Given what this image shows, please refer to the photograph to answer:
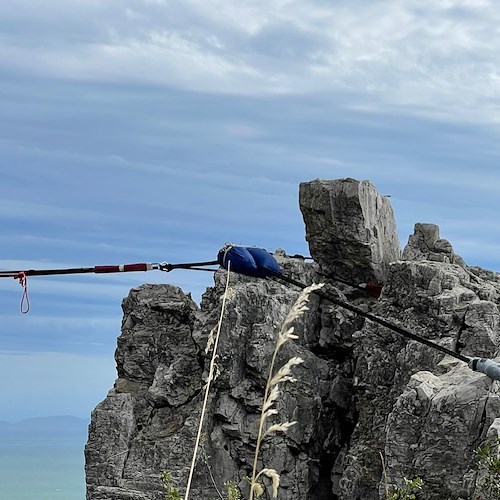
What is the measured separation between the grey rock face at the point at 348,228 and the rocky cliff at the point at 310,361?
3cm

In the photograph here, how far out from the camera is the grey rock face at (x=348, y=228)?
20.5 meters

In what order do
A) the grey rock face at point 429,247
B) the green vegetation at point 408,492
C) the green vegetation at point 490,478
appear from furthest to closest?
1. the grey rock face at point 429,247
2. the green vegetation at point 490,478
3. the green vegetation at point 408,492

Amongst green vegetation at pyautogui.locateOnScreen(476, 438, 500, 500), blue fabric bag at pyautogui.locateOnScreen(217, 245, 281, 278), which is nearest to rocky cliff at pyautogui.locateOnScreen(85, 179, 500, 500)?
blue fabric bag at pyautogui.locateOnScreen(217, 245, 281, 278)

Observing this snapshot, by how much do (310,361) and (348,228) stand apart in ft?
9.86

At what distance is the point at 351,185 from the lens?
20.4 m

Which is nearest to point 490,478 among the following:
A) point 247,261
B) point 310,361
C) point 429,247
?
point 247,261

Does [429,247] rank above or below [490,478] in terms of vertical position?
above

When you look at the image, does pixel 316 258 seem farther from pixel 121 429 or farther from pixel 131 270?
pixel 131 270

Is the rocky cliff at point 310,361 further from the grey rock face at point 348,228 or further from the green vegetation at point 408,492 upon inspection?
the green vegetation at point 408,492

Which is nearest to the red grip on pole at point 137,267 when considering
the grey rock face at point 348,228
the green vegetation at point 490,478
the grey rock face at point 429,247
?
the green vegetation at point 490,478

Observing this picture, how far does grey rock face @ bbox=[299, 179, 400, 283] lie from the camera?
20453 millimetres

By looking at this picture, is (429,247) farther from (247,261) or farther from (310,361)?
(247,261)

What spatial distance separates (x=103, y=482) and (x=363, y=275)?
732cm

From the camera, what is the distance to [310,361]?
20.1 metres
